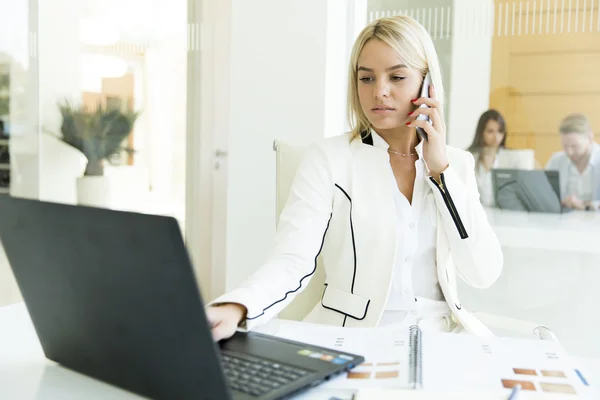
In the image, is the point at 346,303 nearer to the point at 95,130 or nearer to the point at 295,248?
the point at 295,248

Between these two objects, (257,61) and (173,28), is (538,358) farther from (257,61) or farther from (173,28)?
(173,28)

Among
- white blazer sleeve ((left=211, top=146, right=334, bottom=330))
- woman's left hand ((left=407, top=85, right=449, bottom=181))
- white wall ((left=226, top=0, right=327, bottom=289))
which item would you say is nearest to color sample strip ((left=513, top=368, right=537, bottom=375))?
white blazer sleeve ((left=211, top=146, right=334, bottom=330))

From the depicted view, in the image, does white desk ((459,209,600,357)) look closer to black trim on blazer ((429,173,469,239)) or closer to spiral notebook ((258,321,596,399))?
black trim on blazer ((429,173,469,239))

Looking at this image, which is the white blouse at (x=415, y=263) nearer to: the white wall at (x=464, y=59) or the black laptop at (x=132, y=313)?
the black laptop at (x=132, y=313)

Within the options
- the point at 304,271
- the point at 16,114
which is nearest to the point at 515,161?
the point at 304,271

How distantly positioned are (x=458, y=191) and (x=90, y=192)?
203cm

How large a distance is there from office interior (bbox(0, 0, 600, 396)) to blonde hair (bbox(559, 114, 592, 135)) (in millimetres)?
25

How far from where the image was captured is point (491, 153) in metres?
2.72

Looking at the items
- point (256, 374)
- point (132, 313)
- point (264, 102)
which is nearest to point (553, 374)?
point (256, 374)

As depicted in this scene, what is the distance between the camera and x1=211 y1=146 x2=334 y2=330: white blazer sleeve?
110 centimetres

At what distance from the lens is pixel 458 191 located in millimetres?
1521

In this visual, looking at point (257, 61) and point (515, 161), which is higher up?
point (257, 61)

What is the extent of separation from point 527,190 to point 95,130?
2017 mm

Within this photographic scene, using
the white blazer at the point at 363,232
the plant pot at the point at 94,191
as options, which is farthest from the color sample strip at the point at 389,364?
the plant pot at the point at 94,191
